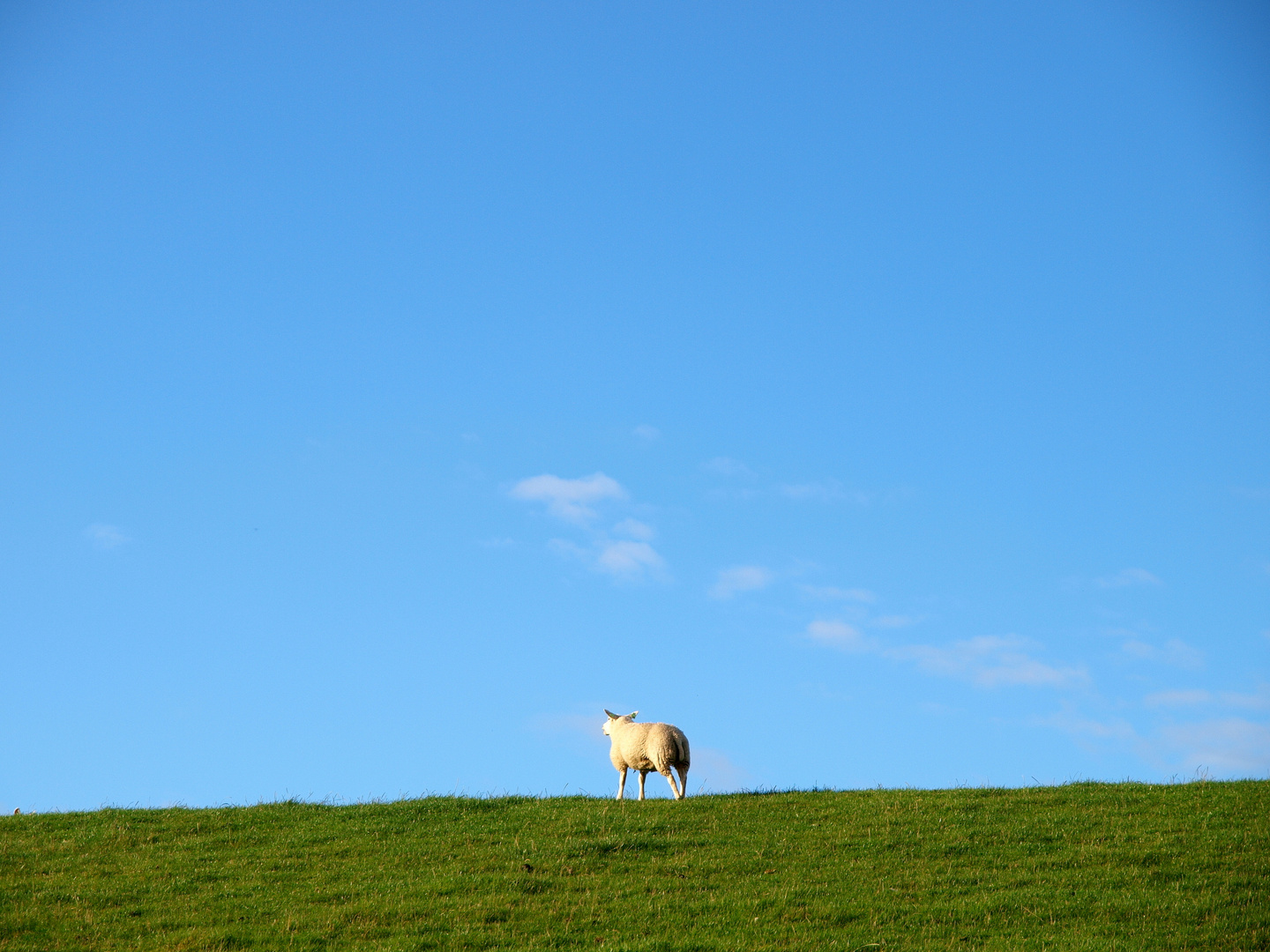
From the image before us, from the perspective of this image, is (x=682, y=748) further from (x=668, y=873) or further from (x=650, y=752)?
(x=668, y=873)

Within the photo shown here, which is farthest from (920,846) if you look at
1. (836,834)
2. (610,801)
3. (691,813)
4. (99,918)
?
(99,918)

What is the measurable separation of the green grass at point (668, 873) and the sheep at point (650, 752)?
107 cm

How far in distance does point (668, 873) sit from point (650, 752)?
5.28m

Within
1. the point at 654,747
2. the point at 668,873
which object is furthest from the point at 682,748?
the point at 668,873

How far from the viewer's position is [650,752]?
24031 mm

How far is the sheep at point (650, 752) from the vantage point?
2388 cm

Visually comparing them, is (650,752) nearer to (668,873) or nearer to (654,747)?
(654,747)

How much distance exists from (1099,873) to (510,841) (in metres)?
10.3

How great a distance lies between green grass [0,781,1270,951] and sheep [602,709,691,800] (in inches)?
42.1

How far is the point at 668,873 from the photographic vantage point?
18.8 meters

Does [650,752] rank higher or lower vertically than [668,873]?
higher

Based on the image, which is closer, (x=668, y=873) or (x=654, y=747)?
(x=668, y=873)

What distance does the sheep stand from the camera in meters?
23.9

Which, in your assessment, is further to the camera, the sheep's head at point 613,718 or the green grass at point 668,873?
the sheep's head at point 613,718
